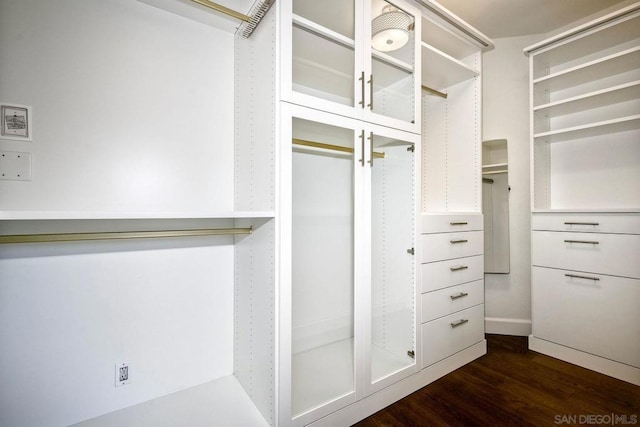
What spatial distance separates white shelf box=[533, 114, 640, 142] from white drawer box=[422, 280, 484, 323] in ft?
4.25

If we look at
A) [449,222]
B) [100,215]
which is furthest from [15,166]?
[449,222]

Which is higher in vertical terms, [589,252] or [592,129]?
[592,129]

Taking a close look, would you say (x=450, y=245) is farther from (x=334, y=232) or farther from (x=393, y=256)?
(x=334, y=232)

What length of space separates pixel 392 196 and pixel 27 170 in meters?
1.81

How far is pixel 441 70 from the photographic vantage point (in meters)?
2.22

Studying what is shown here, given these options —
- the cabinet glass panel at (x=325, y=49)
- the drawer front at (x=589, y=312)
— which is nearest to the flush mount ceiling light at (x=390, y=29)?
the cabinet glass panel at (x=325, y=49)

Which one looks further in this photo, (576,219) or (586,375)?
(576,219)

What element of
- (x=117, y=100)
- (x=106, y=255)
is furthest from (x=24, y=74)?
(x=106, y=255)

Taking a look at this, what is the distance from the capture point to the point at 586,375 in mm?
1943


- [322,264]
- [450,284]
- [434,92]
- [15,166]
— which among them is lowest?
[450,284]

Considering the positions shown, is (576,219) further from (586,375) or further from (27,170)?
(27,170)

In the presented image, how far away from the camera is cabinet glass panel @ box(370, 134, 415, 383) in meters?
1.67

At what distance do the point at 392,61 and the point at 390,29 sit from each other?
0.18m

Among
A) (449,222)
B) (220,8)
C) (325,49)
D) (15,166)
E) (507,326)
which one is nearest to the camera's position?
(15,166)
